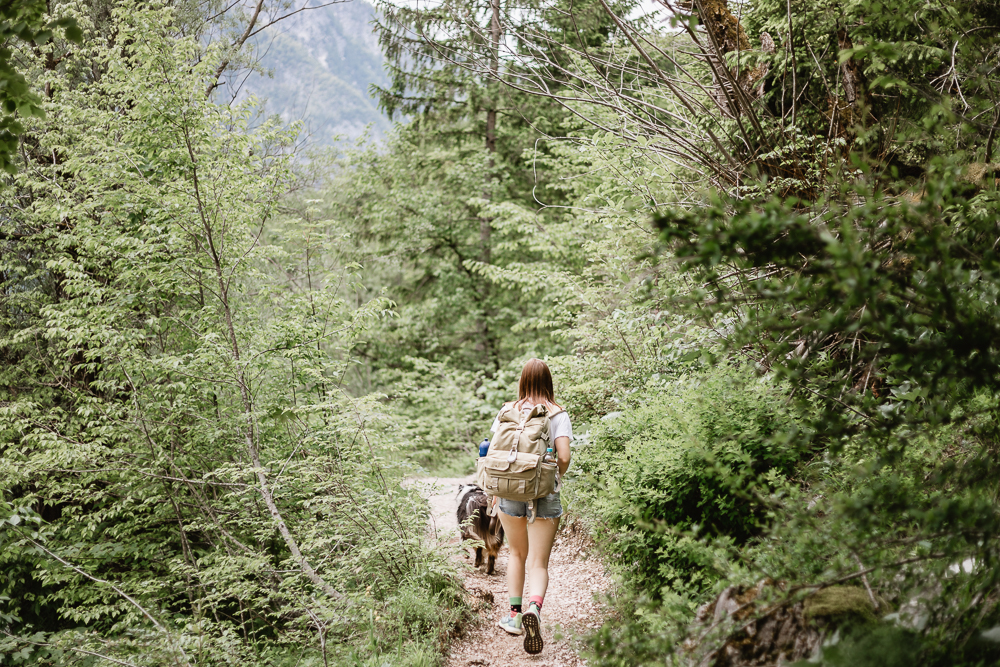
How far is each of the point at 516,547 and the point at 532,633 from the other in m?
0.55

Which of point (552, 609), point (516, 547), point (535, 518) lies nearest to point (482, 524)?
point (552, 609)

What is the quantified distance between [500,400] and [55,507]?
7725mm

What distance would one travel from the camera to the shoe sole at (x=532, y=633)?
386 cm

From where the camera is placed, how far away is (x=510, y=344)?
15273 millimetres

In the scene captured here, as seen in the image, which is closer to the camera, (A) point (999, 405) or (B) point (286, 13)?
(A) point (999, 405)

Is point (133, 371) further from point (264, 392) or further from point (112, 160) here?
point (112, 160)

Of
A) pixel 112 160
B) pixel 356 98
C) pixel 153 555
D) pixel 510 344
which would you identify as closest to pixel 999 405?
pixel 153 555

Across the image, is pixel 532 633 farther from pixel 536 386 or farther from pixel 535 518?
pixel 536 386

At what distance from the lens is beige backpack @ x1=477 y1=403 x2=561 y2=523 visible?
3.86 metres

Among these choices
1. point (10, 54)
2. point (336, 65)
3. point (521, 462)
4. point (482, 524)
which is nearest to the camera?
point (10, 54)

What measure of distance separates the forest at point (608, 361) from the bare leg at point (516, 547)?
596 mm

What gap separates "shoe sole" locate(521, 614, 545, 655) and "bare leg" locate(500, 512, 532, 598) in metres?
0.25

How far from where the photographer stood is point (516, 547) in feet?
13.5

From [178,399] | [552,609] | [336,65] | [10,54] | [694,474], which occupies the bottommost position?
[552,609]
